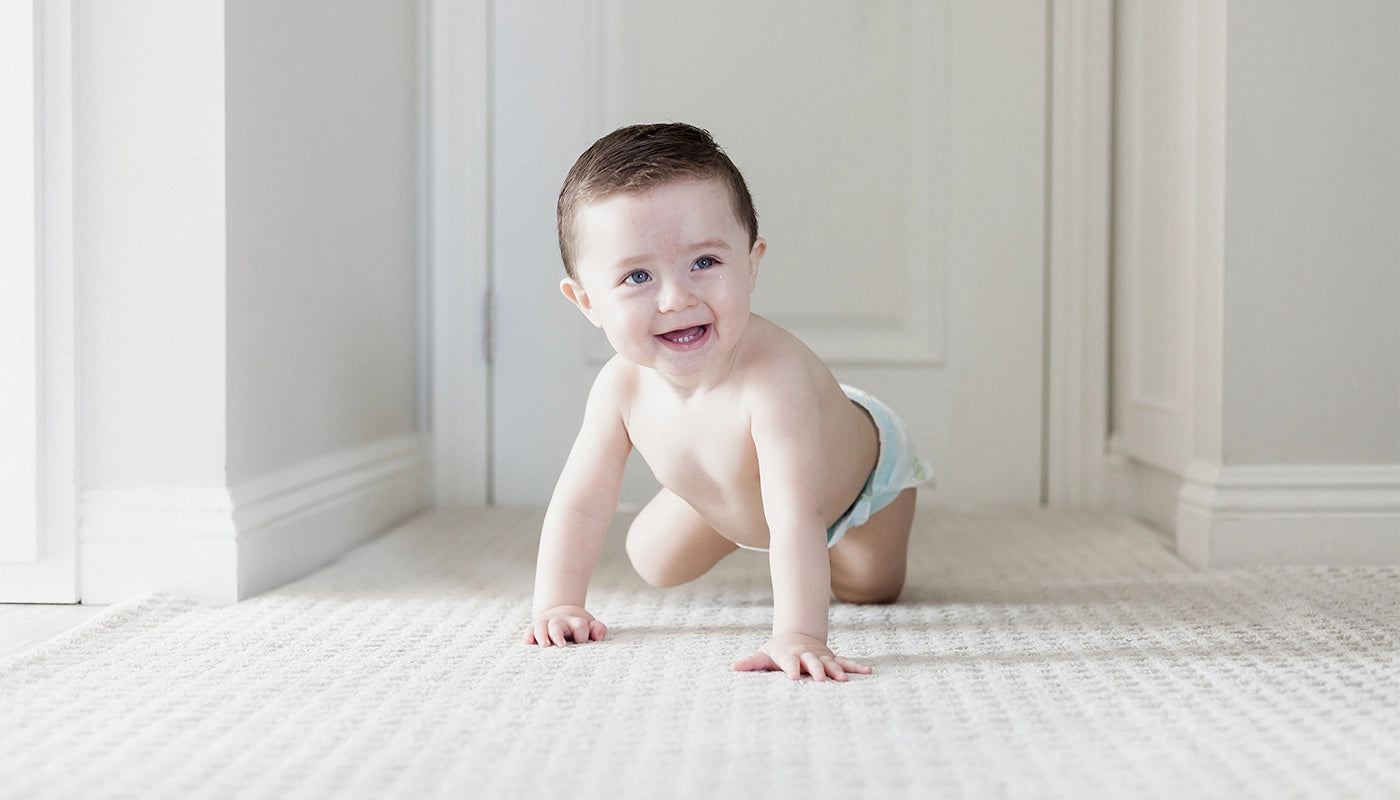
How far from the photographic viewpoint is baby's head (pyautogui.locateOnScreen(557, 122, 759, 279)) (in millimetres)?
944

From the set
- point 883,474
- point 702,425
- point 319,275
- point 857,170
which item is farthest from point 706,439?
point 857,170

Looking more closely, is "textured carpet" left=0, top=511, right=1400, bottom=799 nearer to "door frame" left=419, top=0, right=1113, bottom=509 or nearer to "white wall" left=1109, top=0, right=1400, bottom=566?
"white wall" left=1109, top=0, right=1400, bottom=566

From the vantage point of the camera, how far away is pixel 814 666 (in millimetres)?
894

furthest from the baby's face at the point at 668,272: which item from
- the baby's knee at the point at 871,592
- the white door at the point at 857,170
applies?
the white door at the point at 857,170

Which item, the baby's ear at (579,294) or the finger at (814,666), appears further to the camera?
the baby's ear at (579,294)

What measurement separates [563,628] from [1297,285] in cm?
91

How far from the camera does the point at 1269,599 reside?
3.90 ft

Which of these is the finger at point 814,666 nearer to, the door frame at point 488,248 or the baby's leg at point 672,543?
the baby's leg at point 672,543

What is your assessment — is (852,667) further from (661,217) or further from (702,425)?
(661,217)

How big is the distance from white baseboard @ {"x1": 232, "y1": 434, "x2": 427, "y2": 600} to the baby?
1.16ft

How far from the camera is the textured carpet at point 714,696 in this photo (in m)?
0.68

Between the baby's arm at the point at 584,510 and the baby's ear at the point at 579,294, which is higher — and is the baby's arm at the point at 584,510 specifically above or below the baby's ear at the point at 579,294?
below

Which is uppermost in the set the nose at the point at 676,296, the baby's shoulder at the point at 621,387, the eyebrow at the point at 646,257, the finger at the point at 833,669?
the eyebrow at the point at 646,257

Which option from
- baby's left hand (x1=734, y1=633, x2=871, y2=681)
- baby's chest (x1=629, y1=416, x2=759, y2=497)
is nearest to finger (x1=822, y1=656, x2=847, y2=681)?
baby's left hand (x1=734, y1=633, x2=871, y2=681)
